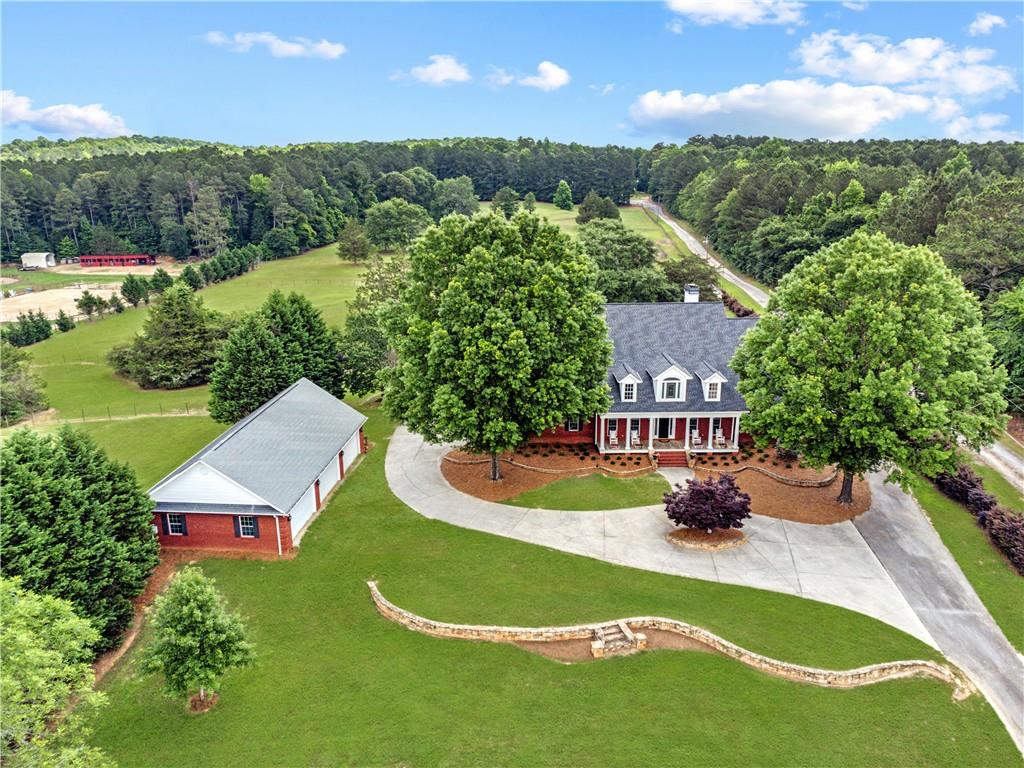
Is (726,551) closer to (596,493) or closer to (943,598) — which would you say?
(596,493)

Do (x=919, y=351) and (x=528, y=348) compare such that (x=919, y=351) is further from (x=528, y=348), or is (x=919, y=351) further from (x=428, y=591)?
(x=428, y=591)

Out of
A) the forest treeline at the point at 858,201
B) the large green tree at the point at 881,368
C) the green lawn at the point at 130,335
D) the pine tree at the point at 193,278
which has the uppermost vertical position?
the forest treeline at the point at 858,201

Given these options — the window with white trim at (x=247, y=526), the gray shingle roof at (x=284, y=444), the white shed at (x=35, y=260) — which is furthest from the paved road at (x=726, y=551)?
the white shed at (x=35, y=260)

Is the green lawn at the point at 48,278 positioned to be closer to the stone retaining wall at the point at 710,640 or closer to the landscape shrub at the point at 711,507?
the stone retaining wall at the point at 710,640

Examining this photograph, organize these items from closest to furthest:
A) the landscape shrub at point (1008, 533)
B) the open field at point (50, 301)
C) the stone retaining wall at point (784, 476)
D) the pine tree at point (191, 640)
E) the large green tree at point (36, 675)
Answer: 1. the large green tree at point (36, 675)
2. the pine tree at point (191, 640)
3. the landscape shrub at point (1008, 533)
4. the stone retaining wall at point (784, 476)
5. the open field at point (50, 301)

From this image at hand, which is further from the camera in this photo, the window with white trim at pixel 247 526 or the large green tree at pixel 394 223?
the large green tree at pixel 394 223

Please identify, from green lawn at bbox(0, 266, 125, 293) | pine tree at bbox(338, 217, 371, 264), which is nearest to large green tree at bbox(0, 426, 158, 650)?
pine tree at bbox(338, 217, 371, 264)
